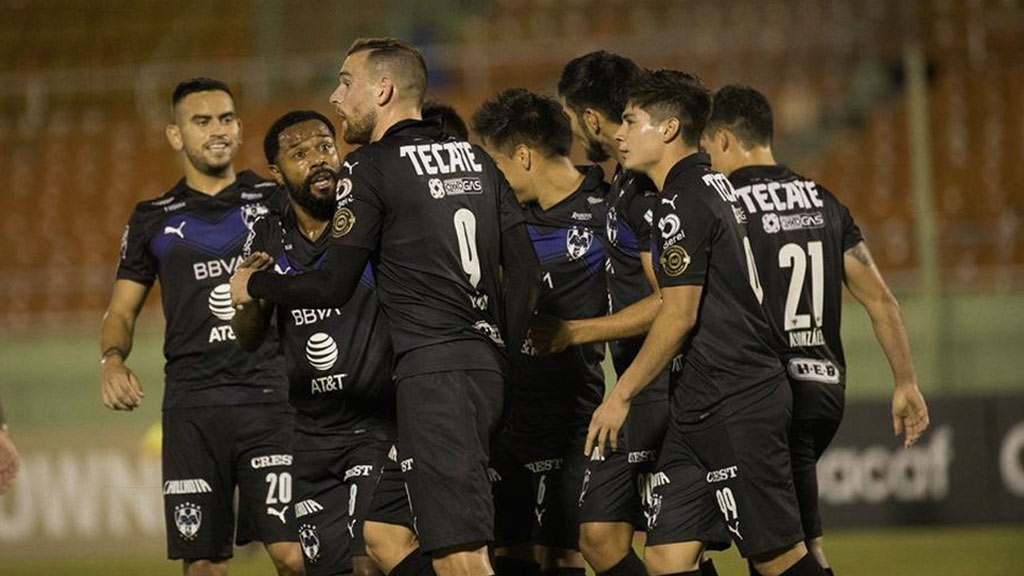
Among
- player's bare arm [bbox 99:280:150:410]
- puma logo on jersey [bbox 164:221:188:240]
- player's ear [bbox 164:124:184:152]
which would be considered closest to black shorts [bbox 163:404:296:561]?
player's bare arm [bbox 99:280:150:410]

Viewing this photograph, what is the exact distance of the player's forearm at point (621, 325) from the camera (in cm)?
692

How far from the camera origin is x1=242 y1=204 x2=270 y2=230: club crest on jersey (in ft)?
27.3

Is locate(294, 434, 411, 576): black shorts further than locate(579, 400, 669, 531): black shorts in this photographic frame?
No

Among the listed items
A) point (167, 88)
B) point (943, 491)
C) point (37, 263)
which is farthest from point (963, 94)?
point (37, 263)

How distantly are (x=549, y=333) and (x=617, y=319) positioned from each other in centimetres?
29

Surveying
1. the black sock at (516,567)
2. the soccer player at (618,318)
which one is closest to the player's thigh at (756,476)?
the soccer player at (618,318)

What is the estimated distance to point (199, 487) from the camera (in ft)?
26.6

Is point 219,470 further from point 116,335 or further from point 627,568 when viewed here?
point 627,568

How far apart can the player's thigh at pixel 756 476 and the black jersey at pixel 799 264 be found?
2.94 ft

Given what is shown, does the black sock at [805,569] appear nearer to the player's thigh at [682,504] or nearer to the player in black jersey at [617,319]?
the player's thigh at [682,504]

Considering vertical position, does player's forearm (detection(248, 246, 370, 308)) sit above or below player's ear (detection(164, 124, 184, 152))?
below

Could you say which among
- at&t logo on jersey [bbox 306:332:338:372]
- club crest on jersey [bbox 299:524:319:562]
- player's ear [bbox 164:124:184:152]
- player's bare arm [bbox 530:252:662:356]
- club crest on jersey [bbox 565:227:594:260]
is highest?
player's ear [bbox 164:124:184:152]

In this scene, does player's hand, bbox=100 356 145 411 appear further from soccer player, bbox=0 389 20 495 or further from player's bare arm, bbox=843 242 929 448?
player's bare arm, bbox=843 242 929 448

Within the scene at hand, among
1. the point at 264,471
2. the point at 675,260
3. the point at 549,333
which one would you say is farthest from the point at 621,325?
the point at 264,471
